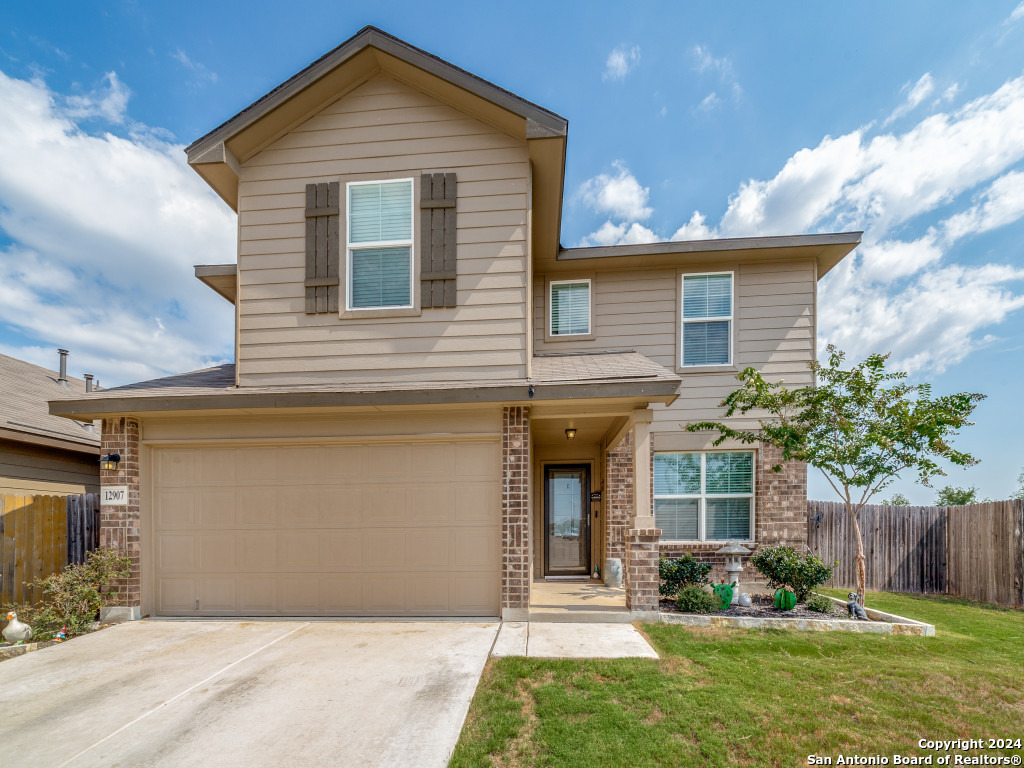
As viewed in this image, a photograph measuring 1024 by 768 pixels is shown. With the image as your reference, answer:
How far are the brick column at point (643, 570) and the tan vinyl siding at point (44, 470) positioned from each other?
33.0 ft

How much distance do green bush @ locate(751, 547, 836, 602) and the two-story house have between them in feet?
7.24

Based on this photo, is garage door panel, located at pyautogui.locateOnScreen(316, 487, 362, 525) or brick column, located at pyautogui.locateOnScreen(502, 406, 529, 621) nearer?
brick column, located at pyautogui.locateOnScreen(502, 406, 529, 621)

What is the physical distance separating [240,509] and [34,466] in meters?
5.60

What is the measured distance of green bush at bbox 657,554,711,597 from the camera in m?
7.12

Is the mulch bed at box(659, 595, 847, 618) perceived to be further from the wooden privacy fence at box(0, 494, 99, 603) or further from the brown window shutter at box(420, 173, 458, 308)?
the wooden privacy fence at box(0, 494, 99, 603)

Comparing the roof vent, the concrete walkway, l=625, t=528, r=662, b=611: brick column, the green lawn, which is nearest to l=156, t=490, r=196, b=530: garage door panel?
the concrete walkway

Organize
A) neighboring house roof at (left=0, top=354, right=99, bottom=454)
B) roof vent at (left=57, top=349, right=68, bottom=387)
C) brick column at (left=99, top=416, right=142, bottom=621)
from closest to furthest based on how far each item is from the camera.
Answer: brick column at (left=99, top=416, right=142, bottom=621)
neighboring house roof at (left=0, top=354, right=99, bottom=454)
roof vent at (left=57, top=349, right=68, bottom=387)

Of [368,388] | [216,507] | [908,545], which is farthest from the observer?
[908,545]

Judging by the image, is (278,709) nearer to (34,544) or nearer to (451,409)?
(451,409)

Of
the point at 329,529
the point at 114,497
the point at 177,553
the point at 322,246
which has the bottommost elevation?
the point at 177,553

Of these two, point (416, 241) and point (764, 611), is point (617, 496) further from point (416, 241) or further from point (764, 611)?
point (416, 241)

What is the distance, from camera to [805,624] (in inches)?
245

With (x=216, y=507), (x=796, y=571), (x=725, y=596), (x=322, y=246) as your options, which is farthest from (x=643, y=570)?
(x=322, y=246)

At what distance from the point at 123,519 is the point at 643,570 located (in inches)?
263
